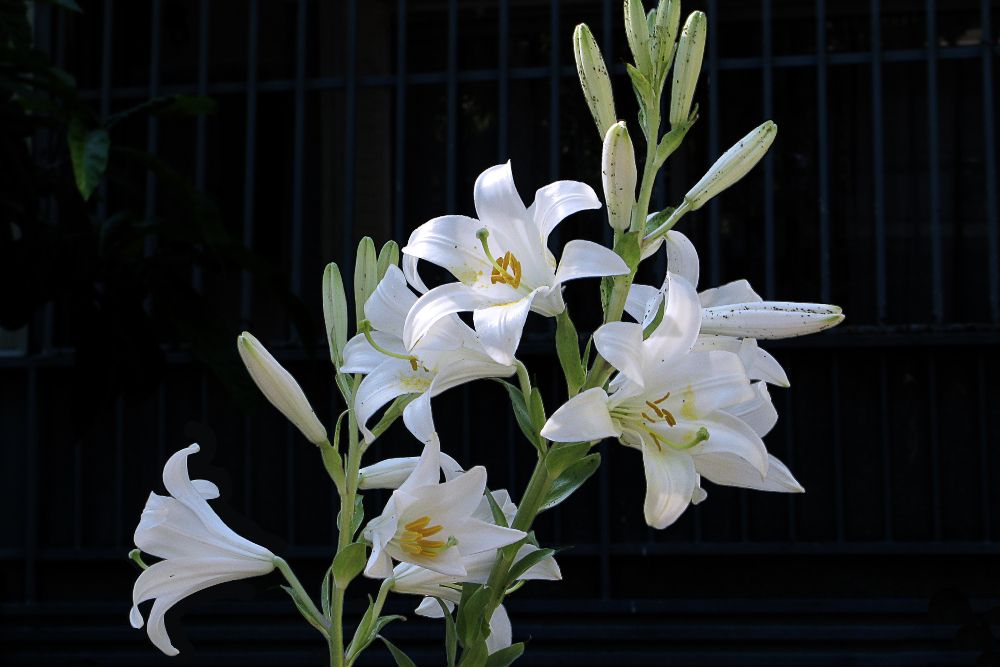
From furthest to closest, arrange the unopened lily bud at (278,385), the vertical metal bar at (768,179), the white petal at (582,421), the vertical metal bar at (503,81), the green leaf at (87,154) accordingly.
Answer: the vertical metal bar at (503,81), the vertical metal bar at (768,179), the green leaf at (87,154), the unopened lily bud at (278,385), the white petal at (582,421)

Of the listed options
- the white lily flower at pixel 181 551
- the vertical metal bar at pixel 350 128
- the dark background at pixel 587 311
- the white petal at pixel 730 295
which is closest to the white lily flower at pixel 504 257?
the white petal at pixel 730 295

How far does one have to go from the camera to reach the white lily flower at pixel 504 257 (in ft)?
2.14

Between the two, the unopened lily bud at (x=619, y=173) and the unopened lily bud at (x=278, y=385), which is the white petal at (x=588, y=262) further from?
the unopened lily bud at (x=278, y=385)

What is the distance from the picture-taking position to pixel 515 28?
12.9 feet

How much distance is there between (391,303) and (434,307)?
11cm

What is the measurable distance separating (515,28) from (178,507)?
11.1 feet

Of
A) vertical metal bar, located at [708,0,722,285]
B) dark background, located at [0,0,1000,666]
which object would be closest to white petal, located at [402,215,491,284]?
dark background, located at [0,0,1000,666]

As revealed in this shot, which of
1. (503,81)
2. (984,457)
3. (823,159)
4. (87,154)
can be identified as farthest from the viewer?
(503,81)

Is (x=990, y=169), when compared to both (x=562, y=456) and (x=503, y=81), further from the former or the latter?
(x=562, y=456)

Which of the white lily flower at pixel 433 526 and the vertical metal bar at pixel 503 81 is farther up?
the vertical metal bar at pixel 503 81

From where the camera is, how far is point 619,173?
2.20ft

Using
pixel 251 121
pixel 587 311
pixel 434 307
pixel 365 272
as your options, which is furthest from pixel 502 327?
pixel 251 121

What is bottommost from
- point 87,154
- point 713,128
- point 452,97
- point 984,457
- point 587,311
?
point 984,457

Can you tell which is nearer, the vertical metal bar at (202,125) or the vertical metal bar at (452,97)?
the vertical metal bar at (452,97)
